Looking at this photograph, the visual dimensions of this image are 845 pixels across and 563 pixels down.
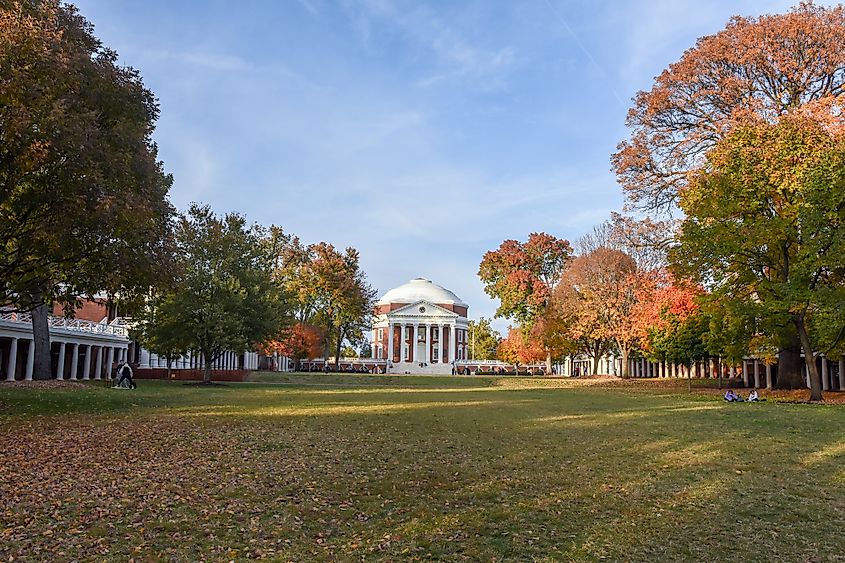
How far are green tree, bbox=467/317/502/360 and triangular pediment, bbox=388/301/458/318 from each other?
34.5 feet

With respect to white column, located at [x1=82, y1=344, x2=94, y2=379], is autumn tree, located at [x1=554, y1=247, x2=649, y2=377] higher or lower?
higher

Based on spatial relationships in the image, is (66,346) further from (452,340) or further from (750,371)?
(452,340)

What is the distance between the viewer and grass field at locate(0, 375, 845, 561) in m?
6.20

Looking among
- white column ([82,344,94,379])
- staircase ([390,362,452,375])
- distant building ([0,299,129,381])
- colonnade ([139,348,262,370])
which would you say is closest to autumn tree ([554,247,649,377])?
colonnade ([139,348,262,370])

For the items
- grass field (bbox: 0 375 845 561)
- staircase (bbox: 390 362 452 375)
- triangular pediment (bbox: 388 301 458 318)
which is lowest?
grass field (bbox: 0 375 845 561)

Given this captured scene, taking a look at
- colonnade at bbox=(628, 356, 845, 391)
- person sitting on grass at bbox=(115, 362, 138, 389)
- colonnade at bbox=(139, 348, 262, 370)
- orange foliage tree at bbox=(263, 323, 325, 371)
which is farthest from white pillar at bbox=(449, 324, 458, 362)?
person sitting on grass at bbox=(115, 362, 138, 389)

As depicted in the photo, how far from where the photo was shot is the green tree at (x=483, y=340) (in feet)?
400

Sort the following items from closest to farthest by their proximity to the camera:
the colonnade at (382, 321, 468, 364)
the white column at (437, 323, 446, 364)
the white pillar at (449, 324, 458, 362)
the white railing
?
the white railing
the white column at (437, 323, 446, 364)
the white pillar at (449, 324, 458, 362)
the colonnade at (382, 321, 468, 364)

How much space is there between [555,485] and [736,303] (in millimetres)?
20466

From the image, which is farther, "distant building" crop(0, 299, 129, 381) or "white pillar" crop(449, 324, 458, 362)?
"white pillar" crop(449, 324, 458, 362)

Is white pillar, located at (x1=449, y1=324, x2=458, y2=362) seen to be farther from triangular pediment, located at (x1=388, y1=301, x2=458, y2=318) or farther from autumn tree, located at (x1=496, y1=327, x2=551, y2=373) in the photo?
autumn tree, located at (x1=496, y1=327, x2=551, y2=373)

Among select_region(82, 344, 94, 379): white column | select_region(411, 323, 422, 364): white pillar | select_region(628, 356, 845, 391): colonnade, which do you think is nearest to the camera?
select_region(628, 356, 845, 391): colonnade

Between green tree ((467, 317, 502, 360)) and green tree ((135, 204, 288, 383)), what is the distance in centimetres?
7964

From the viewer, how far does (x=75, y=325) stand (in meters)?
41.3
